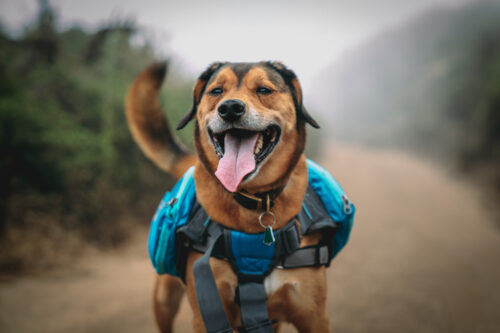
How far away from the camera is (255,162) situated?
5.24ft

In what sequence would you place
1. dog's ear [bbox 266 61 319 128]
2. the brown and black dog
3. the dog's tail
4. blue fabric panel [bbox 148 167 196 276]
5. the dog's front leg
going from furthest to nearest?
the dog's tail < the dog's front leg < dog's ear [bbox 266 61 319 128] < blue fabric panel [bbox 148 167 196 276] < the brown and black dog

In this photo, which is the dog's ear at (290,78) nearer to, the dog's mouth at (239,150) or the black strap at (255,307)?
the dog's mouth at (239,150)

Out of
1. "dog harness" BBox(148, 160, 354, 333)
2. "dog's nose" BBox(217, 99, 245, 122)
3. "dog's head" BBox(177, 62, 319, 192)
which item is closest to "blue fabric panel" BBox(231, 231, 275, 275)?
"dog harness" BBox(148, 160, 354, 333)

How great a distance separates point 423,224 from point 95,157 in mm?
6576

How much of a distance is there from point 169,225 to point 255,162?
67cm

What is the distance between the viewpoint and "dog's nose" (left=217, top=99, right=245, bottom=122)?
158 centimetres

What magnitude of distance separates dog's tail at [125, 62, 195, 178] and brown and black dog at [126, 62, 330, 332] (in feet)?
1.97

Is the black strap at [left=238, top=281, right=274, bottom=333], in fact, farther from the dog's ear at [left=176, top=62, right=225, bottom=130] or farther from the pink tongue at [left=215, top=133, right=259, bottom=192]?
the dog's ear at [left=176, top=62, right=225, bottom=130]

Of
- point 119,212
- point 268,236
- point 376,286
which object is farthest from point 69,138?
point 376,286

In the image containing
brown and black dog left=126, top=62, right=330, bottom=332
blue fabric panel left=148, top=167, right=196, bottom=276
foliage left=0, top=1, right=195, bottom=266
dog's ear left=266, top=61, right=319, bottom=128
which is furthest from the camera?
foliage left=0, top=1, right=195, bottom=266

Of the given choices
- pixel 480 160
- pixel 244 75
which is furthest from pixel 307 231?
pixel 480 160

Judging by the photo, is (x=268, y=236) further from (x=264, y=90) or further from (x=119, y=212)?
(x=119, y=212)

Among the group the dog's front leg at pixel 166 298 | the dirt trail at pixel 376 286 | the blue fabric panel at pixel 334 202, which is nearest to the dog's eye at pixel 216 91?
the blue fabric panel at pixel 334 202

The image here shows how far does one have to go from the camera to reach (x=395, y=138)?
17.9 m
